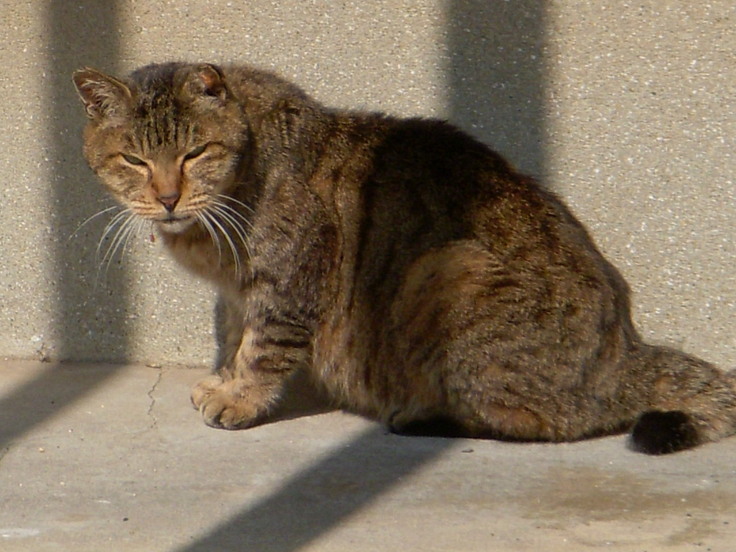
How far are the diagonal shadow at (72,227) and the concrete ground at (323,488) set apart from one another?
0.30m

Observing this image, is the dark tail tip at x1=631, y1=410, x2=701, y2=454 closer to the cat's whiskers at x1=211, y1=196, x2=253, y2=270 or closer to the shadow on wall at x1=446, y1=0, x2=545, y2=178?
the shadow on wall at x1=446, y1=0, x2=545, y2=178

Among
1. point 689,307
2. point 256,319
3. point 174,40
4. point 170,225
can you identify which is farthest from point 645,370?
point 174,40

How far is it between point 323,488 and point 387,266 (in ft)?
2.86

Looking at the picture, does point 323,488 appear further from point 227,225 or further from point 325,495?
point 227,225

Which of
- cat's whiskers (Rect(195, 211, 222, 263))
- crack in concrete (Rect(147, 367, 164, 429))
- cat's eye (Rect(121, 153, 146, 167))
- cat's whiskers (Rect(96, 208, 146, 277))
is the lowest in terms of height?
crack in concrete (Rect(147, 367, 164, 429))

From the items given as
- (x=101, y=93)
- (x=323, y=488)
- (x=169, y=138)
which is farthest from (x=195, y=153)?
(x=323, y=488)

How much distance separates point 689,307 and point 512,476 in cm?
124

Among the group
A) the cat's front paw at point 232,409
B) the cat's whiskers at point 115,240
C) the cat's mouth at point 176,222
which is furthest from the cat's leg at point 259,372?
the cat's whiskers at point 115,240

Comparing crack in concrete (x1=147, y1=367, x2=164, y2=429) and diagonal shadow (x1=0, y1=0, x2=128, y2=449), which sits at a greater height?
diagonal shadow (x1=0, y1=0, x2=128, y2=449)

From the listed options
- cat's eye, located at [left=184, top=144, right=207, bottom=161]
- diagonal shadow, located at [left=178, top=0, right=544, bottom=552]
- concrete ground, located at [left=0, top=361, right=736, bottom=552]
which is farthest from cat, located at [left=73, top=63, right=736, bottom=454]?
diagonal shadow, located at [left=178, top=0, right=544, bottom=552]

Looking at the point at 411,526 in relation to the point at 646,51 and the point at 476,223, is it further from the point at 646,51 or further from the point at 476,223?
the point at 646,51

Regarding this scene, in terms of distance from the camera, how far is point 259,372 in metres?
4.23

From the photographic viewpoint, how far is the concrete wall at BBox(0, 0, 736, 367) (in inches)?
176

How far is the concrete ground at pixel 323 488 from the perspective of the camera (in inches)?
131
